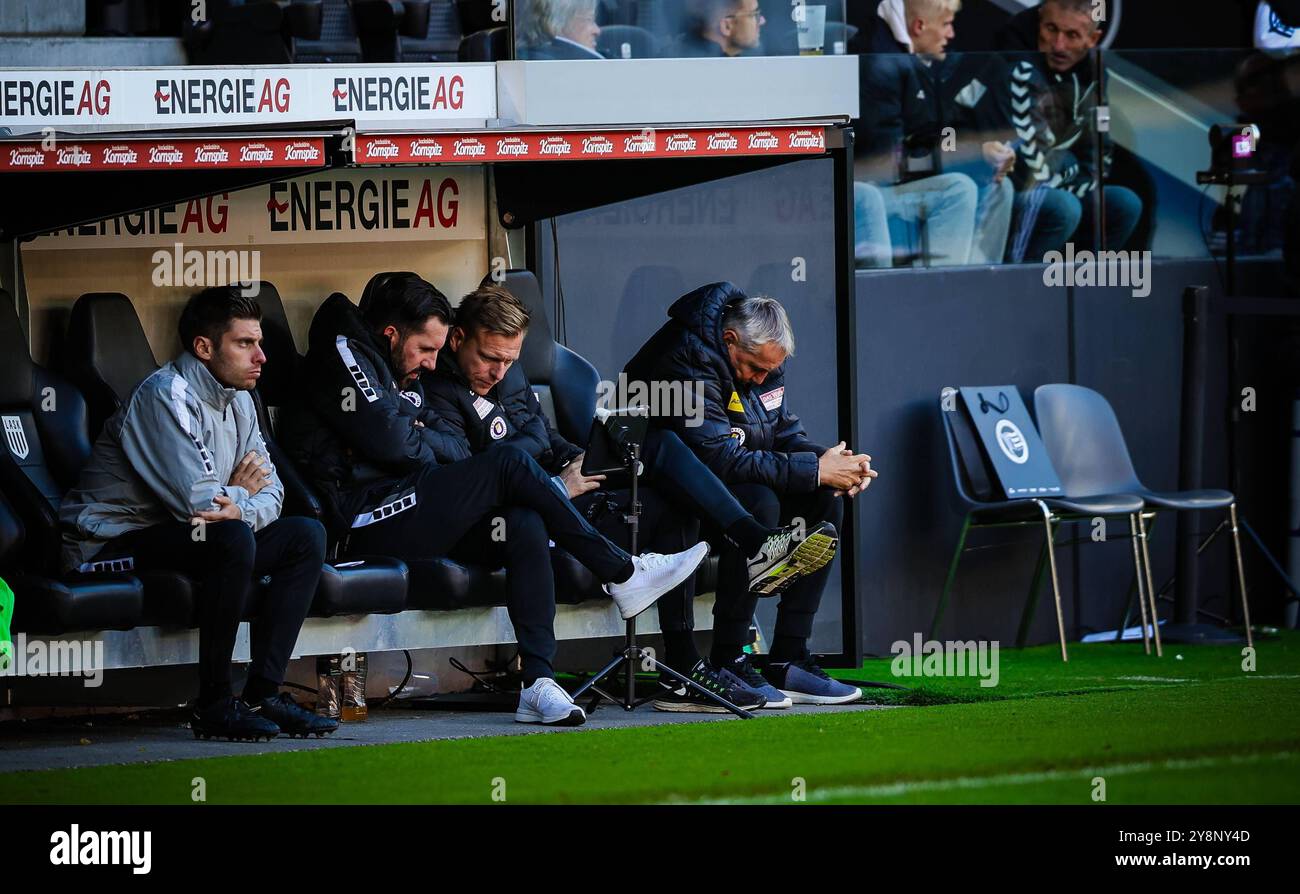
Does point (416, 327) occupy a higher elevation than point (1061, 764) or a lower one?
higher

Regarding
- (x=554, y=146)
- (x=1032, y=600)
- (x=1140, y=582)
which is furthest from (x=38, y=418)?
(x=1140, y=582)

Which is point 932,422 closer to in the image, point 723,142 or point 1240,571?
point 1240,571

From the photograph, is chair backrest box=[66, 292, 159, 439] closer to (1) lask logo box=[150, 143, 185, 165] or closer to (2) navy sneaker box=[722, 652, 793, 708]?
(1) lask logo box=[150, 143, 185, 165]

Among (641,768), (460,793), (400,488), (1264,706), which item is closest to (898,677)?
(1264,706)

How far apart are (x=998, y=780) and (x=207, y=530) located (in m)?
2.54

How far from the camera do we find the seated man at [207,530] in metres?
6.73

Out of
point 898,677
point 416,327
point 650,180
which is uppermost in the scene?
point 650,180

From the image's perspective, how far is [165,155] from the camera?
23.1 feet

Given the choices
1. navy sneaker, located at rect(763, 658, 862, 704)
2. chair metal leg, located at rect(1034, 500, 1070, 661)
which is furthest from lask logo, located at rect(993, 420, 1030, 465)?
navy sneaker, located at rect(763, 658, 862, 704)

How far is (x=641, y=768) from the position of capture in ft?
19.7

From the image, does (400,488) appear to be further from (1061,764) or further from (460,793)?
(1061,764)

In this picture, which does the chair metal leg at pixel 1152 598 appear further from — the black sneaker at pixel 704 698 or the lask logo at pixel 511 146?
the lask logo at pixel 511 146

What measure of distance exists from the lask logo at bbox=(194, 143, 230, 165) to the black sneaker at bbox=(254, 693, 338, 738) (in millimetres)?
1717
